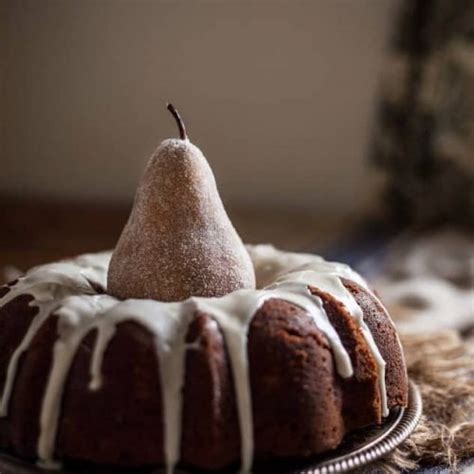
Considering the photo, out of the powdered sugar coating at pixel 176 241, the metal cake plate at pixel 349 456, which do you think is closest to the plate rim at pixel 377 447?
the metal cake plate at pixel 349 456

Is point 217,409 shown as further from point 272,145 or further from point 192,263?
point 272,145

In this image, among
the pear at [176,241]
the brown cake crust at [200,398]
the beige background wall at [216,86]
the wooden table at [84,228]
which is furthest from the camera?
the beige background wall at [216,86]

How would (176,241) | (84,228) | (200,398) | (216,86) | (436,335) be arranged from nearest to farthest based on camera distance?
1. (200,398)
2. (176,241)
3. (436,335)
4. (84,228)
5. (216,86)

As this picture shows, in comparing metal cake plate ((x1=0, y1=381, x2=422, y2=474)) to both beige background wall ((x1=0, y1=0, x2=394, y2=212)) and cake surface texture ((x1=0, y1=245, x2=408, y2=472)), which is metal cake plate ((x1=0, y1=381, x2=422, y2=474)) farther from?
beige background wall ((x1=0, y1=0, x2=394, y2=212))

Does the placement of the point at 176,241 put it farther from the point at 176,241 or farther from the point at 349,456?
the point at 349,456

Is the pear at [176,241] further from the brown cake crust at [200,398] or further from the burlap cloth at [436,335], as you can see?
the burlap cloth at [436,335]

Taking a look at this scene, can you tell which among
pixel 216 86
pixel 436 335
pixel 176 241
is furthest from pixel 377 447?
pixel 216 86

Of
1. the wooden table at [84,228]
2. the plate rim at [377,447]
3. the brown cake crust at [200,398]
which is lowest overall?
the wooden table at [84,228]

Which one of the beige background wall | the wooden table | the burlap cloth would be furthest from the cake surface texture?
the beige background wall
